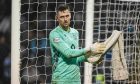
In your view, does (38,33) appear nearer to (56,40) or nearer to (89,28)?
(89,28)

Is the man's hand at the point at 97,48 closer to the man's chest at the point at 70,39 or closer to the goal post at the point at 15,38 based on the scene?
the man's chest at the point at 70,39

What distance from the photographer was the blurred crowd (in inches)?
200

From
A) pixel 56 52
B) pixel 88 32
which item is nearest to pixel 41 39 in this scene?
pixel 88 32

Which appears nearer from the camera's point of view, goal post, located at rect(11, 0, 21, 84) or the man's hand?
the man's hand

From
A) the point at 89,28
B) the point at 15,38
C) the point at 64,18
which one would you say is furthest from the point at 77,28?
the point at 64,18

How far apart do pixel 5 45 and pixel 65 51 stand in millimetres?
1406

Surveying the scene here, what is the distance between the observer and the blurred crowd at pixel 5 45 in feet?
16.6

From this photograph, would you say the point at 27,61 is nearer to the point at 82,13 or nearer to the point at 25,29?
the point at 25,29

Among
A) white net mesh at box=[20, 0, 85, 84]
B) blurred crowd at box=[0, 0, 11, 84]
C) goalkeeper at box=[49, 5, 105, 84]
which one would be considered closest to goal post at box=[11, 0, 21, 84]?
goalkeeper at box=[49, 5, 105, 84]

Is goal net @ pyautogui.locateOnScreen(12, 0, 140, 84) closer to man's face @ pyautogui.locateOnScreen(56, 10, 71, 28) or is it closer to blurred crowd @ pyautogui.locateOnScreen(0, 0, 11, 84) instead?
blurred crowd @ pyautogui.locateOnScreen(0, 0, 11, 84)

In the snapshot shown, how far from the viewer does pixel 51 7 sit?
16.8 ft

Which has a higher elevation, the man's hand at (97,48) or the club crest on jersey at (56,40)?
the club crest on jersey at (56,40)

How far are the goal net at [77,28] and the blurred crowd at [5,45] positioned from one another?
22 centimetres

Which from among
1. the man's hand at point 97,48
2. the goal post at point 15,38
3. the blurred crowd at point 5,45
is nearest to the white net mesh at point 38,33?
the blurred crowd at point 5,45
